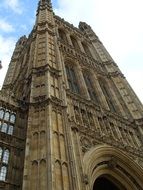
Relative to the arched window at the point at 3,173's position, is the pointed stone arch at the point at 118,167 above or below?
above

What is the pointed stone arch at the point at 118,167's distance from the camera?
52.6 feet

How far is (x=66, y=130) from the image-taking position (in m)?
14.7

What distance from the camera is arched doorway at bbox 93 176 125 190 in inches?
659

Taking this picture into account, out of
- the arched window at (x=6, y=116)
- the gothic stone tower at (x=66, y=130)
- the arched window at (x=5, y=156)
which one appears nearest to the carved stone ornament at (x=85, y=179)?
the gothic stone tower at (x=66, y=130)

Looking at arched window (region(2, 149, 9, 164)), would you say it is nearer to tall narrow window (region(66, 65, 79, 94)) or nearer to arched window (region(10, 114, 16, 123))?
arched window (region(10, 114, 16, 123))

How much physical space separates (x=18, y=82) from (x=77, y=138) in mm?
10389

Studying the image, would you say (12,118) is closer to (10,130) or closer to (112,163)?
(10,130)

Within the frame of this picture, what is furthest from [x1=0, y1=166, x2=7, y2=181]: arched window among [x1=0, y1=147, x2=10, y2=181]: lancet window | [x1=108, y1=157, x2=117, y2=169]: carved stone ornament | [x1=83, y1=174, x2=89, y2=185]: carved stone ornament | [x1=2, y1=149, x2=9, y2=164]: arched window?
[x1=108, y1=157, x2=117, y2=169]: carved stone ornament

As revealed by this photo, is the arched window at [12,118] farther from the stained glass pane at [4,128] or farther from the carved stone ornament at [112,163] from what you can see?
the carved stone ornament at [112,163]

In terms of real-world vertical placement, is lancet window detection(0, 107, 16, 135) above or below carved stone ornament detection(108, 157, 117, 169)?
above

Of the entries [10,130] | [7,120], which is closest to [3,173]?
[10,130]

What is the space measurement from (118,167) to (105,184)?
6.36 feet

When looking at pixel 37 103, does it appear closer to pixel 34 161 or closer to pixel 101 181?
pixel 34 161

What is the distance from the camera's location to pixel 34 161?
12.4m
